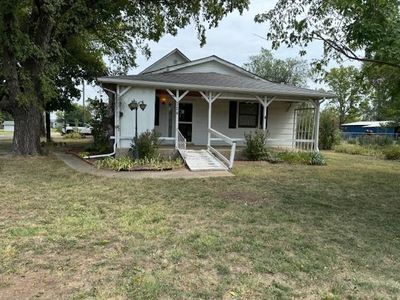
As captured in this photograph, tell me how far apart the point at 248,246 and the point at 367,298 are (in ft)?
5.36

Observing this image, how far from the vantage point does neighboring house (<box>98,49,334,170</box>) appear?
42.2 feet

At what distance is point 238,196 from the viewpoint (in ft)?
25.9

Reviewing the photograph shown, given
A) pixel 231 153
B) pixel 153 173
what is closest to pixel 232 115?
pixel 231 153

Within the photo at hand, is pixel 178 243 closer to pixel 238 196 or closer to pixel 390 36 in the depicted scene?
pixel 238 196

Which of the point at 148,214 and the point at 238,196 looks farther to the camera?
the point at 238,196

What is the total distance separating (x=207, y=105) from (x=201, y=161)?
4544 millimetres

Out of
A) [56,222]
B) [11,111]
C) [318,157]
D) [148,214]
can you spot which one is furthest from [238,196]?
[11,111]

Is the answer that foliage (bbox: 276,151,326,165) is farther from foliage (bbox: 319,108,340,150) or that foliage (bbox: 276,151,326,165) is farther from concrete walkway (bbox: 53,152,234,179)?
foliage (bbox: 319,108,340,150)

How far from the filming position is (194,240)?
4.98m

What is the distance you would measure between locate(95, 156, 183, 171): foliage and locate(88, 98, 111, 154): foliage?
3.19 m

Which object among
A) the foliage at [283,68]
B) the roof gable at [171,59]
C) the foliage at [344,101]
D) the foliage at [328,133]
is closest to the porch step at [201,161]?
the roof gable at [171,59]

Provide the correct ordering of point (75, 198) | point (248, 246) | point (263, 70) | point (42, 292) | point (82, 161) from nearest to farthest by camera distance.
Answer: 1. point (42, 292)
2. point (248, 246)
3. point (75, 198)
4. point (82, 161)
5. point (263, 70)

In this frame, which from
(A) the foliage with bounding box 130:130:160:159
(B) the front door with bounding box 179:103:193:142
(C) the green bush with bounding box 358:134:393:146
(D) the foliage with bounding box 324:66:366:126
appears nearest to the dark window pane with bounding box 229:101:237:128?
(B) the front door with bounding box 179:103:193:142

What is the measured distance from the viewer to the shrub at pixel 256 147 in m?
13.8
